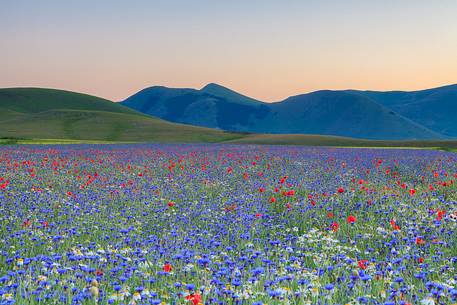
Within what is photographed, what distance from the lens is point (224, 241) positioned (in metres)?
7.56

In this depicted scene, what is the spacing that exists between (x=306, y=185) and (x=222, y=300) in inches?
329

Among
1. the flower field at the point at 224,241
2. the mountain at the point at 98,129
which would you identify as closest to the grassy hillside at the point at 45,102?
the mountain at the point at 98,129

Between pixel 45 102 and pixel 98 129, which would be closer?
pixel 98 129

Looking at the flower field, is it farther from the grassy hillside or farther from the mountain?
the grassy hillside

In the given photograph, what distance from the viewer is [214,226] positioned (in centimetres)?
849

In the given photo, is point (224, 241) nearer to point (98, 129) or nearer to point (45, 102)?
point (98, 129)

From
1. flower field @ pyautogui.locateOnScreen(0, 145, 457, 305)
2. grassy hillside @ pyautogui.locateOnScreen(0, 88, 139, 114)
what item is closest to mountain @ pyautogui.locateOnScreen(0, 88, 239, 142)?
grassy hillside @ pyautogui.locateOnScreen(0, 88, 139, 114)

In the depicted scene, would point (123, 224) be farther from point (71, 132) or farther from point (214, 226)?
point (71, 132)

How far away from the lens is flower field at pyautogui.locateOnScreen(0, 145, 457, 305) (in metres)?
4.49

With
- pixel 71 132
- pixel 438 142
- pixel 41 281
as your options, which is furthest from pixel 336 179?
pixel 71 132

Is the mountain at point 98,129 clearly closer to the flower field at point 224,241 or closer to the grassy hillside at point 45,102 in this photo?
the grassy hillside at point 45,102

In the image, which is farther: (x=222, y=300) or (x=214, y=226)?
(x=214, y=226)

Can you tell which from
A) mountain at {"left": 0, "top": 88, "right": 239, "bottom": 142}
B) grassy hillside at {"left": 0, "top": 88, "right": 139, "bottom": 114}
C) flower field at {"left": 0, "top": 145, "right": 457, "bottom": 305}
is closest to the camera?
flower field at {"left": 0, "top": 145, "right": 457, "bottom": 305}

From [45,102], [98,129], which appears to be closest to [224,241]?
[98,129]
